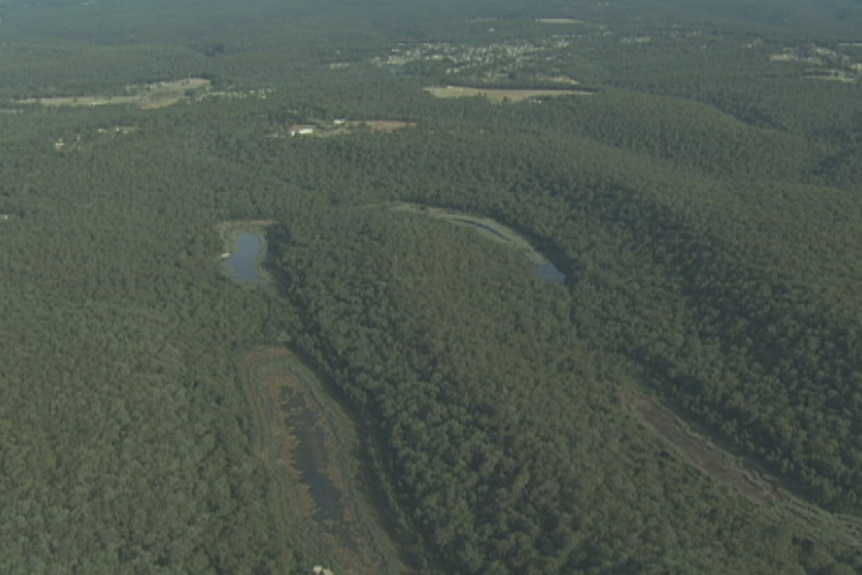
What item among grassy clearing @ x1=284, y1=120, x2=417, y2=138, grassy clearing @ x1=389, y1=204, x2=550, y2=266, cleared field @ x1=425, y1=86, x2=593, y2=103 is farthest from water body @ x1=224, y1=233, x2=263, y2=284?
cleared field @ x1=425, y1=86, x2=593, y2=103

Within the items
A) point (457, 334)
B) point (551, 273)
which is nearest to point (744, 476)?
point (457, 334)

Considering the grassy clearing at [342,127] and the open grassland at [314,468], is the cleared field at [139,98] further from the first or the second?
the open grassland at [314,468]

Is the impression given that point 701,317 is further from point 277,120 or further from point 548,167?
point 277,120

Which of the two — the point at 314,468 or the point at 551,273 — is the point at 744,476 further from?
the point at 551,273

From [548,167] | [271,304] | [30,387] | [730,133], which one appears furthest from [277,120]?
[30,387]

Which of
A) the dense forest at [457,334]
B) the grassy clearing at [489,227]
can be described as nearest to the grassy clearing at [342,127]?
the dense forest at [457,334]

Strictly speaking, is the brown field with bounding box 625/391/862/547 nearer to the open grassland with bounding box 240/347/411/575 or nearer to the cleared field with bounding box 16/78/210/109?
the open grassland with bounding box 240/347/411/575

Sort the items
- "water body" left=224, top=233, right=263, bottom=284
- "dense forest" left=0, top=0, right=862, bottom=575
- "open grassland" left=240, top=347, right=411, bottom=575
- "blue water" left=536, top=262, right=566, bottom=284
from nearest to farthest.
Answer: "dense forest" left=0, top=0, right=862, bottom=575 < "open grassland" left=240, top=347, right=411, bottom=575 < "blue water" left=536, top=262, right=566, bottom=284 < "water body" left=224, top=233, right=263, bottom=284
